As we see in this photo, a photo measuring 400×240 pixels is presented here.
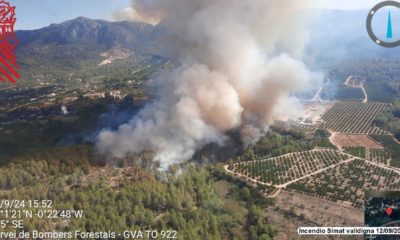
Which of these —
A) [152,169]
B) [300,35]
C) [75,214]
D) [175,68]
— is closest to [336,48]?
[300,35]

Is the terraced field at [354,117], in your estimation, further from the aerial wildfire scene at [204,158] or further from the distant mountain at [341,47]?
the distant mountain at [341,47]

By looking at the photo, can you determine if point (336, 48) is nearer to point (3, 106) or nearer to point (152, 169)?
point (3, 106)

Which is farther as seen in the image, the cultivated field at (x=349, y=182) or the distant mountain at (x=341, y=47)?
the distant mountain at (x=341, y=47)

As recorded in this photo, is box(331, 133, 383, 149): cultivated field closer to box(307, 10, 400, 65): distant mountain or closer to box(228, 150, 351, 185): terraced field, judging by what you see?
box(228, 150, 351, 185): terraced field

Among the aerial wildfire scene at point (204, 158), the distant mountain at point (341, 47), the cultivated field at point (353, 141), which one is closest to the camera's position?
the aerial wildfire scene at point (204, 158)

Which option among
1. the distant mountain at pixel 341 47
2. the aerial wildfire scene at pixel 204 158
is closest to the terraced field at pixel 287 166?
the aerial wildfire scene at pixel 204 158
